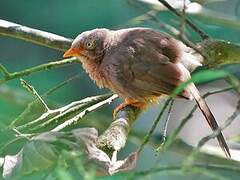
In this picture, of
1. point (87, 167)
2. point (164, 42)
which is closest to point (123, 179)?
point (87, 167)

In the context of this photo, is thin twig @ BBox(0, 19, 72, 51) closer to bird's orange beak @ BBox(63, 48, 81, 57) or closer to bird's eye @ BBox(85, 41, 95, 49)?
bird's orange beak @ BBox(63, 48, 81, 57)

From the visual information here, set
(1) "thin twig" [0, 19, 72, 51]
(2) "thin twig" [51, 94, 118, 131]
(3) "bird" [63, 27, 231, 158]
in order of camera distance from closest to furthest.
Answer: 1. (2) "thin twig" [51, 94, 118, 131]
2. (1) "thin twig" [0, 19, 72, 51]
3. (3) "bird" [63, 27, 231, 158]

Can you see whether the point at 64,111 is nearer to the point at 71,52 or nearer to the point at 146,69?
the point at 71,52

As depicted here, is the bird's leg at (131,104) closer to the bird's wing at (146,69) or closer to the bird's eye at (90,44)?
the bird's wing at (146,69)

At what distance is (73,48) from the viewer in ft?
10.5

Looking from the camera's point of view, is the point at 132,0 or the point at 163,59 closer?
the point at 132,0

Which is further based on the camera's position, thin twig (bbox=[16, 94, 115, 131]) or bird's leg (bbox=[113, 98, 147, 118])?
bird's leg (bbox=[113, 98, 147, 118])

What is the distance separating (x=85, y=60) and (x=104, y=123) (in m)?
0.54

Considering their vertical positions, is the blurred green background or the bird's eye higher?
the bird's eye

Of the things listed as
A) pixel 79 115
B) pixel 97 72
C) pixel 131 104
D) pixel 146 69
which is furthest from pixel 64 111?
pixel 97 72

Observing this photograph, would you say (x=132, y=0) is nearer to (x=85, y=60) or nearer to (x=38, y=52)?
(x=85, y=60)

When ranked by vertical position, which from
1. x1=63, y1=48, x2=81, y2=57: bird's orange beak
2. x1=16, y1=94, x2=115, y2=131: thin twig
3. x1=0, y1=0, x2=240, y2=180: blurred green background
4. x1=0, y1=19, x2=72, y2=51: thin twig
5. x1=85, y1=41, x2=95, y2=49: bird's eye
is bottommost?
x1=0, y1=0, x2=240, y2=180: blurred green background

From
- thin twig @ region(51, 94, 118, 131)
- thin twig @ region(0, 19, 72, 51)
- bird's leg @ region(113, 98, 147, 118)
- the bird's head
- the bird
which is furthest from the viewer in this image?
the bird's head

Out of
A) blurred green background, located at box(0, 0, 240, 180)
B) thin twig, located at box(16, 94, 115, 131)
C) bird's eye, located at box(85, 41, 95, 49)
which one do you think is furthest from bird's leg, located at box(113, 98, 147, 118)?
blurred green background, located at box(0, 0, 240, 180)
